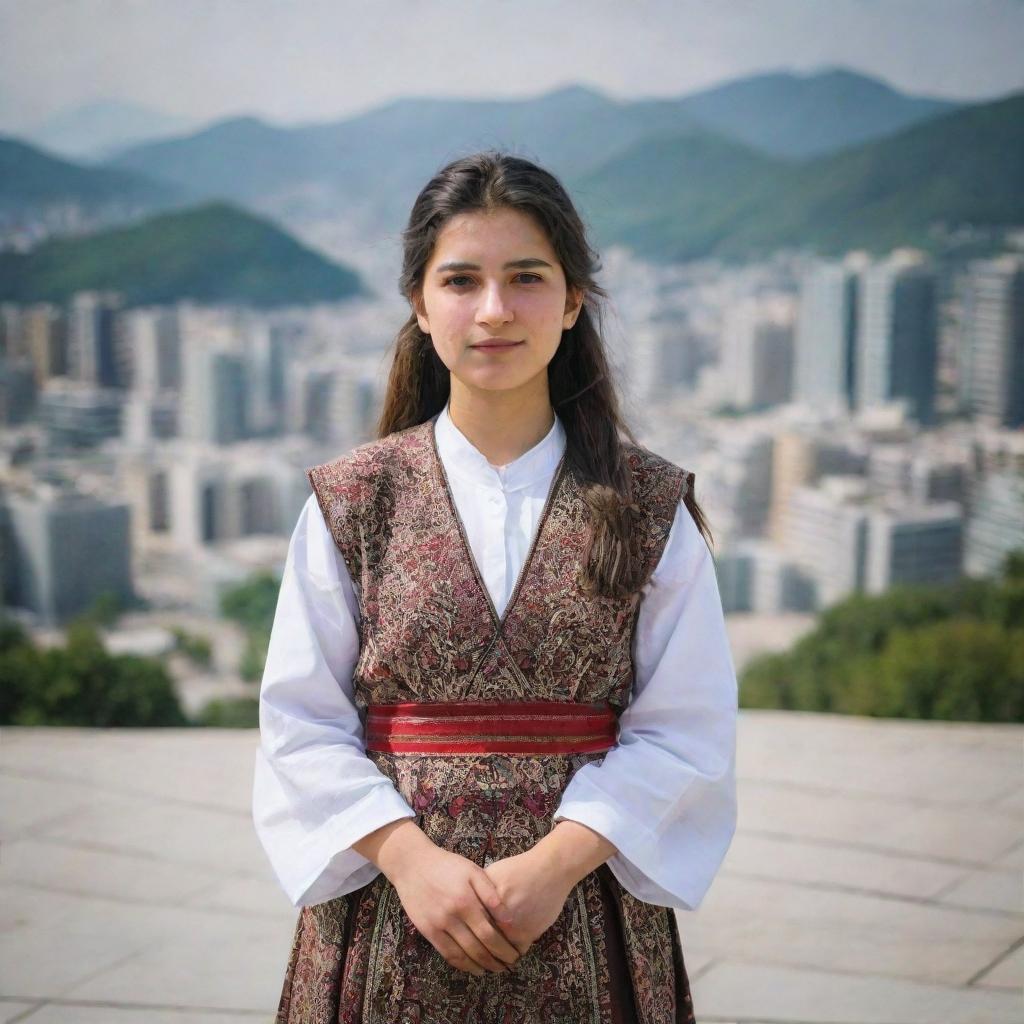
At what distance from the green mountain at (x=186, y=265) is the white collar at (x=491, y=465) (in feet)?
22.1

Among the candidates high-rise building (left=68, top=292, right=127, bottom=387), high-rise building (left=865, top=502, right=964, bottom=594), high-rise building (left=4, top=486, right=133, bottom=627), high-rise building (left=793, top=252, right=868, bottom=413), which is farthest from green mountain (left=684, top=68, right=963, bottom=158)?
high-rise building (left=4, top=486, right=133, bottom=627)

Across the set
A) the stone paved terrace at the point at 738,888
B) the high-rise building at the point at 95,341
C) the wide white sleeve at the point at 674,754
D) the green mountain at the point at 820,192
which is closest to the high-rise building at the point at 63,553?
the high-rise building at the point at 95,341

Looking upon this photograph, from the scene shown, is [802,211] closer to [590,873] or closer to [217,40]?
[217,40]

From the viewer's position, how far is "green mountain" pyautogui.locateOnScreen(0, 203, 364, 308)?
297 inches

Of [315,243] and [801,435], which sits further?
[315,243]

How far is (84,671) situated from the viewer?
5.89 meters

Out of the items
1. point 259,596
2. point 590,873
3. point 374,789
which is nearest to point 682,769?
point 590,873

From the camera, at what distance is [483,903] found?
118cm

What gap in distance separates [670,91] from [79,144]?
3254 millimetres

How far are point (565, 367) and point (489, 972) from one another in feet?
2.00

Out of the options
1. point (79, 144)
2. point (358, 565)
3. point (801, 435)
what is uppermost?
point (79, 144)

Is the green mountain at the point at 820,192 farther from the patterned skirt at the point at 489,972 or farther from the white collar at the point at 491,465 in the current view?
the patterned skirt at the point at 489,972

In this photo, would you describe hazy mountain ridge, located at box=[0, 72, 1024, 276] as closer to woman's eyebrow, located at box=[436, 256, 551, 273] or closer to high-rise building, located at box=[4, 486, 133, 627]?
high-rise building, located at box=[4, 486, 133, 627]

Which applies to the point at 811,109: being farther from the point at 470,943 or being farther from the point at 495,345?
the point at 470,943
